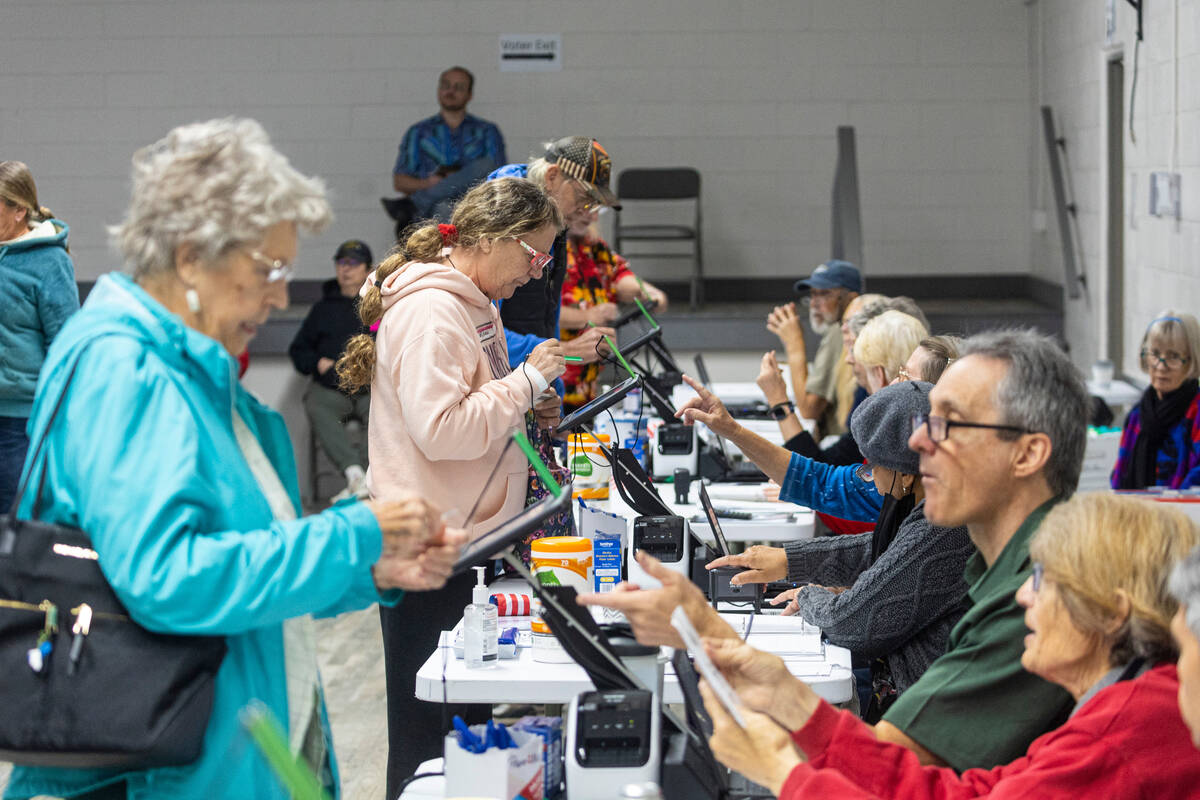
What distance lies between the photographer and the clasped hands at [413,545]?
1.45 m

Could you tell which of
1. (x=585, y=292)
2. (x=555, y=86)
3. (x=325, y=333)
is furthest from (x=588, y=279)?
(x=555, y=86)

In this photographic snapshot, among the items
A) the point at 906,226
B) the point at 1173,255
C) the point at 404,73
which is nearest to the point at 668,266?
the point at 906,226

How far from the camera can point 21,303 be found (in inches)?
169

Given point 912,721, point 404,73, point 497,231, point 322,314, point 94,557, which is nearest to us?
point 94,557

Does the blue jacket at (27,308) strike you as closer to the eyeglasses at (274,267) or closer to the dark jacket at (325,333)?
the dark jacket at (325,333)

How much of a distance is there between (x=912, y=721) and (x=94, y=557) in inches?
42.3

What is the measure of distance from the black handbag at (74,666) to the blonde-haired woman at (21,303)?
10.4 ft

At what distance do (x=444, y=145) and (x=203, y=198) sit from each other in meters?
6.64

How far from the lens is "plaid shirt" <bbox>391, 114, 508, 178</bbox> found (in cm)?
784

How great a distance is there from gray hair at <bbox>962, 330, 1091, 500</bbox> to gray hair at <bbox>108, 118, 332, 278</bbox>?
992mm

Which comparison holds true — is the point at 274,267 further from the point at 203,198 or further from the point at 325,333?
the point at 325,333

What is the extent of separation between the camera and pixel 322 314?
708cm

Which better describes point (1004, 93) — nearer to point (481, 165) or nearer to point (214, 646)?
point (481, 165)

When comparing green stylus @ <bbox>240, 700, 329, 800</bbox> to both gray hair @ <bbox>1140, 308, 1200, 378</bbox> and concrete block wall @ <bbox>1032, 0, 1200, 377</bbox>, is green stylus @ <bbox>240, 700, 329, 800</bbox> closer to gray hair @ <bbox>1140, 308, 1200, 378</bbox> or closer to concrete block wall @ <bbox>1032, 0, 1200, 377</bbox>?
gray hair @ <bbox>1140, 308, 1200, 378</bbox>
